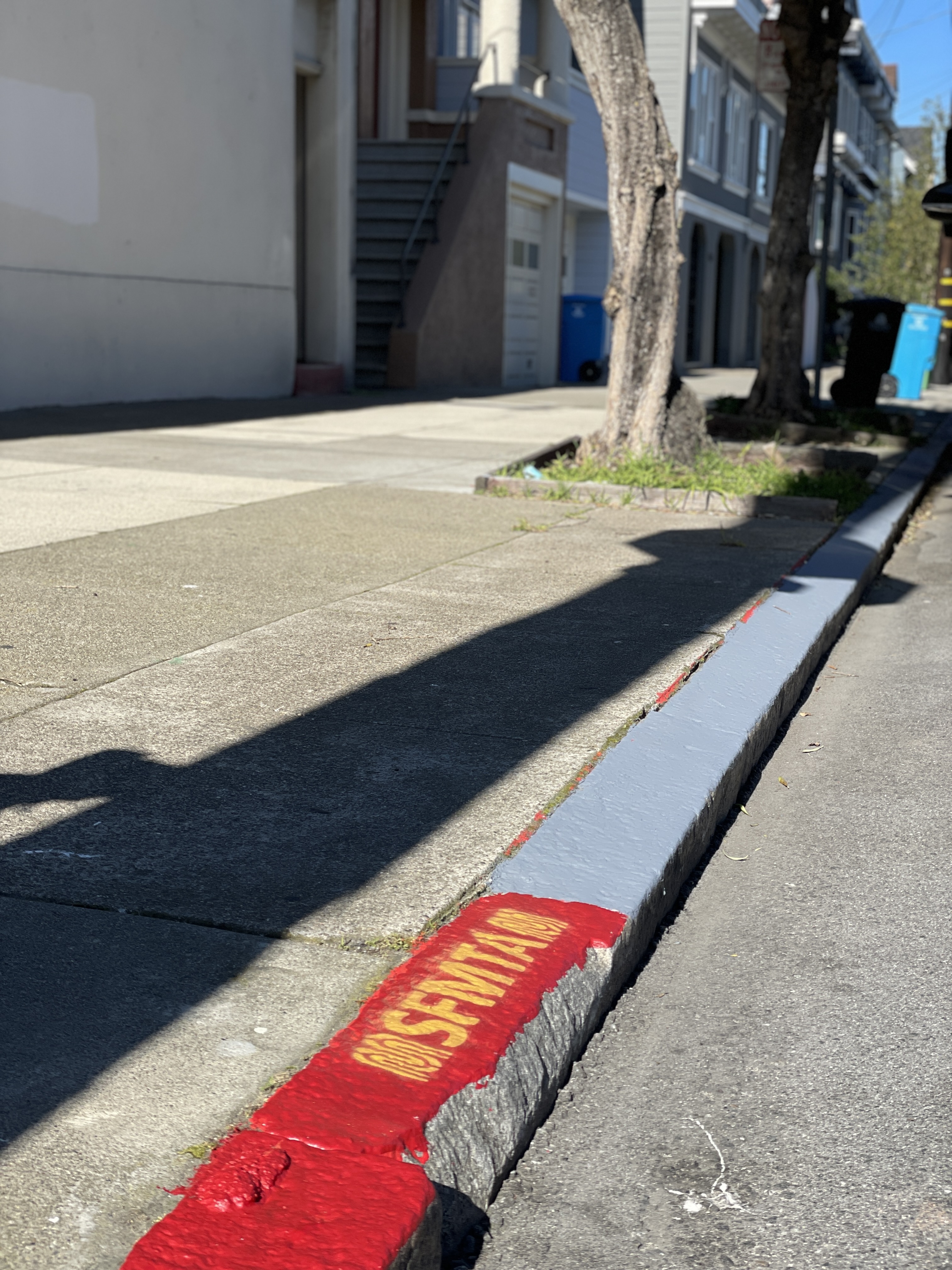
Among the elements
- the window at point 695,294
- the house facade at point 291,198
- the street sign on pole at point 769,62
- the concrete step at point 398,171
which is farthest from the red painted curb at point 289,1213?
the window at point 695,294

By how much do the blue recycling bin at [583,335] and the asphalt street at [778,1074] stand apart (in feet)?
69.6

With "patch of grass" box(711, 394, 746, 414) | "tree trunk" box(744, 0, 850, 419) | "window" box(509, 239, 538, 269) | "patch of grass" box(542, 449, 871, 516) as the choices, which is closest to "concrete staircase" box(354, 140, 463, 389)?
"window" box(509, 239, 538, 269)

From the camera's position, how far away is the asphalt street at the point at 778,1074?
77.3 inches

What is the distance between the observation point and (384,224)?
66.1 feet

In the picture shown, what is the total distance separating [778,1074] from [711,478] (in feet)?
21.6

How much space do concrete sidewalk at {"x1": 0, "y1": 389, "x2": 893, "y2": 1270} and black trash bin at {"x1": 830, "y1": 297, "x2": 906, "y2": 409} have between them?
29.7 feet

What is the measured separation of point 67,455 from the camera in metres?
9.78

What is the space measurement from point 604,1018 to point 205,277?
531 inches

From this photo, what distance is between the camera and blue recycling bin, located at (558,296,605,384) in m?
24.5

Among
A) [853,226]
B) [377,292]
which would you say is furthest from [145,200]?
[853,226]

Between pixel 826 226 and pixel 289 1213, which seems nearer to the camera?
pixel 289 1213

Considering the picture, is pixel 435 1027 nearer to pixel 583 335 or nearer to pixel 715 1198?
pixel 715 1198

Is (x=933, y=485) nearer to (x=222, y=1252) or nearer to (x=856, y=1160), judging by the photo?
(x=856, y=1160)

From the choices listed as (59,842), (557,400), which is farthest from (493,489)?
(557,400)
